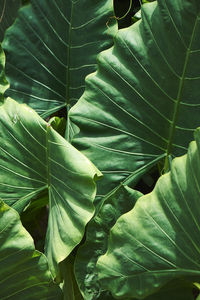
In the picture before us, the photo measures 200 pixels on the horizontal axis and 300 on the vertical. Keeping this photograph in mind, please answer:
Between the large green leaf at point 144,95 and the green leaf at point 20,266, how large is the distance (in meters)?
0.20

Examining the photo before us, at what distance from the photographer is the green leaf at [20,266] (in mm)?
1092

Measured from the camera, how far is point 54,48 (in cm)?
136

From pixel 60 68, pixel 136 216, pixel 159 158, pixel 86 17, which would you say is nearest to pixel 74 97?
pixel 60 68

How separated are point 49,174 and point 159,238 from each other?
31 centimetres

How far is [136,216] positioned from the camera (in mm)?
956

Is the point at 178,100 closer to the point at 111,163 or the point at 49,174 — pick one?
the point at 111,163

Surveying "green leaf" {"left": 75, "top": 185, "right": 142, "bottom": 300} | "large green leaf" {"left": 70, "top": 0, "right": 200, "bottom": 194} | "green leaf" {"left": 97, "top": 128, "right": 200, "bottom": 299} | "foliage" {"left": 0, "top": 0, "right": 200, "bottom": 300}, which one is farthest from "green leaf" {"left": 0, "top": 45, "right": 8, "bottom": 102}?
"green leaf" {"left": 97, "top": 128, "right": 200, "bottom": 299}

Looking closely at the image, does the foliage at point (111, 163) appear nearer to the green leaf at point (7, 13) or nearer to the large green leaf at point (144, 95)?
the large green leaf at point (144, 95)

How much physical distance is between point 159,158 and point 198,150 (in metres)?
0.30

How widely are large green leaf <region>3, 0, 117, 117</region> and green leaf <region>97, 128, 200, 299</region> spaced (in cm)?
49

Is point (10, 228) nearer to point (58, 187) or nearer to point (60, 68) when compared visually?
point (58, 187)

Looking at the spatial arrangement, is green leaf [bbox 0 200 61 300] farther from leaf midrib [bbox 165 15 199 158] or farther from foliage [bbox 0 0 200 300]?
leaf midrib [bbox 165 15 199 158]

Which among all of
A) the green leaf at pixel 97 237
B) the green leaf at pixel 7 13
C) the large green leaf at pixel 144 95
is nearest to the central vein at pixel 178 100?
the large green leaf at pixel 144 95

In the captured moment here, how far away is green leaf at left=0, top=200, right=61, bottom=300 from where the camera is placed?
3.58 ft
